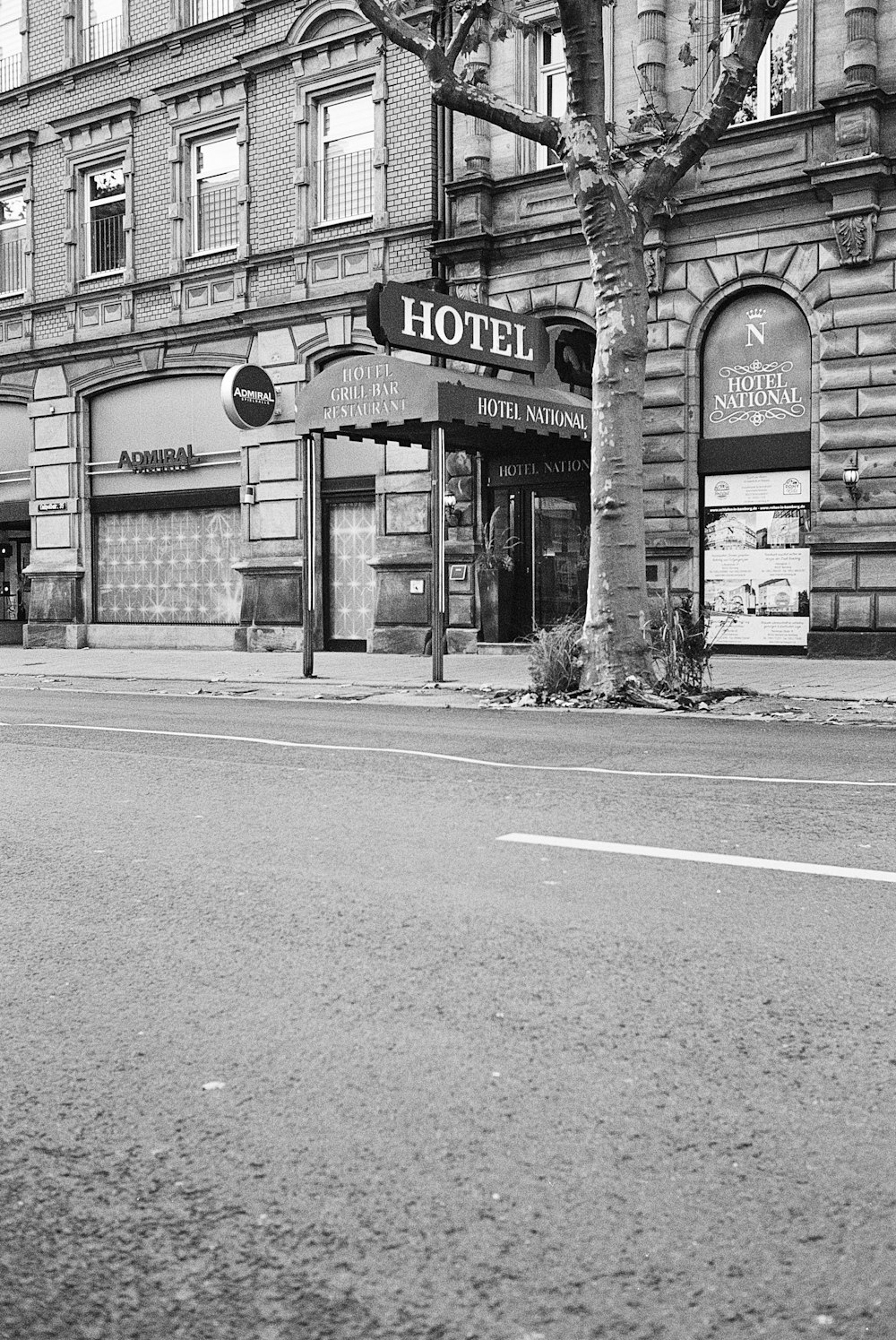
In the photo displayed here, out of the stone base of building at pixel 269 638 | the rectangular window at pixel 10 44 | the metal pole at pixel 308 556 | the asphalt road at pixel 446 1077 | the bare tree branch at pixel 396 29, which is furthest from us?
the rectangular window at pixel 10 44

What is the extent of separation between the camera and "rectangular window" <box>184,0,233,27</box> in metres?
25.3

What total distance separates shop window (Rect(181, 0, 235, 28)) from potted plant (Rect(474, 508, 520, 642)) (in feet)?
36.9

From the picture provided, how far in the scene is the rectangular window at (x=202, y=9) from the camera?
25.3m

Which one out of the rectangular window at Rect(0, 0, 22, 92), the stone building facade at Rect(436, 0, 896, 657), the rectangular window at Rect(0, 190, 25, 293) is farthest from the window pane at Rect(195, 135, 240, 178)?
the stone building facade at Rect(436, 0, 896, 657)

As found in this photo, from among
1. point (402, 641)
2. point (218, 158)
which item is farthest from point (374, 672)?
point (218, 158)

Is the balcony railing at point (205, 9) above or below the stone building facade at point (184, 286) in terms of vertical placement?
above

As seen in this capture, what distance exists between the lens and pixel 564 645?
47.1ft

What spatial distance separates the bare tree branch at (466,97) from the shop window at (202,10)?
12911mm

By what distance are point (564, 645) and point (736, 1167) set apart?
11.6 m

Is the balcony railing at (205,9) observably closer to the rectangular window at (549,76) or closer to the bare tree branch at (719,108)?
the rectangular window at (549,76)

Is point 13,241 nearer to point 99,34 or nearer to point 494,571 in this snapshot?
point 99,34

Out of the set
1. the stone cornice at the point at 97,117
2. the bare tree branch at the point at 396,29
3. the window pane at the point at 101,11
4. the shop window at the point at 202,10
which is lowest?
the bare tree branch at the point at 396,29

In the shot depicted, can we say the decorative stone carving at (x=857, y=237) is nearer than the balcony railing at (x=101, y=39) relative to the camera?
Yes

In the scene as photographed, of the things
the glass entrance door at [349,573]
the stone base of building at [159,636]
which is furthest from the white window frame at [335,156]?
the stone base of building at [159,636]
